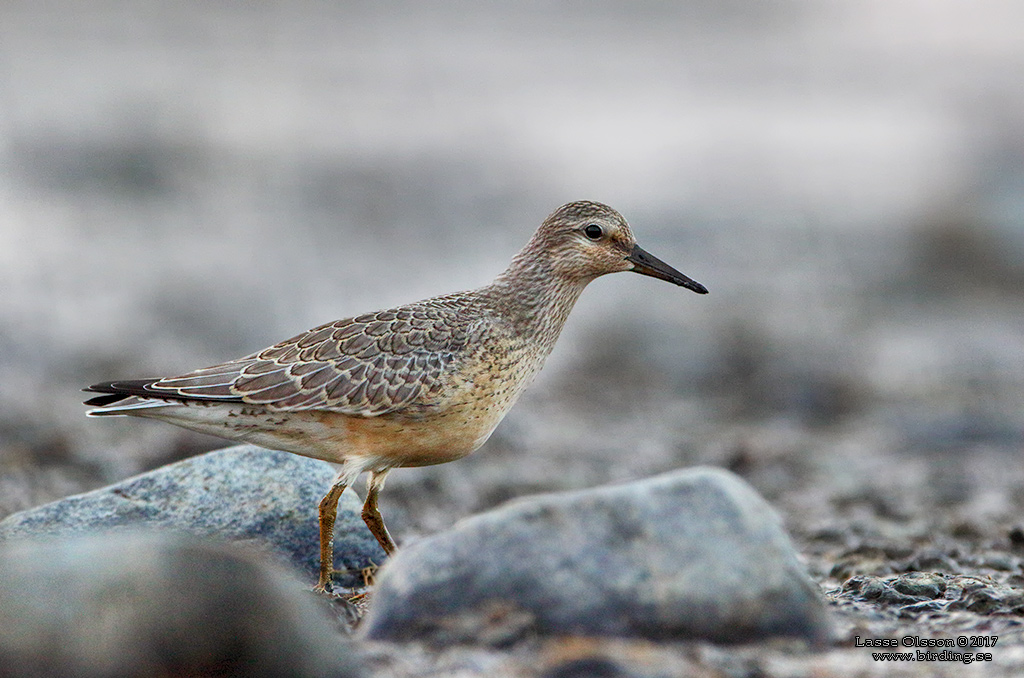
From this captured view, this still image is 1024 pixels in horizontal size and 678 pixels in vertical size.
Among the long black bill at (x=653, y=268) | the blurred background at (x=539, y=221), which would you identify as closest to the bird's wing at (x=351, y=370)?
the long black bill at (x=653, y=268)

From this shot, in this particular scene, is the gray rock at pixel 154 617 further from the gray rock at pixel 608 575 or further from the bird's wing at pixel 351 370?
the bird's wing at pixel 351 370

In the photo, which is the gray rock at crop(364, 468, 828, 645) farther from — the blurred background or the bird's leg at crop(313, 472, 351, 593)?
the blurred background

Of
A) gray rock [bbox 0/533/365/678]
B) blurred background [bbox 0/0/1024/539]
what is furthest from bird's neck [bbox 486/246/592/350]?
gray rock [bbox 0/533/365/678]

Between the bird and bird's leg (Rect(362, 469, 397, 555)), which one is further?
bird's leg (Rect(362, 469, 397, 555))

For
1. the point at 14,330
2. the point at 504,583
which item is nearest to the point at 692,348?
the point at 14,330

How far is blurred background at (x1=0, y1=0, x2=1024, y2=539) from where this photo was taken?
9812mm

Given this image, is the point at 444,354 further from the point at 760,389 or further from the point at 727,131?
the point at 727,131

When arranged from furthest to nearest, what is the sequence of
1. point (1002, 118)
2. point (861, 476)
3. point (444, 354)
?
point (1002, 118) → point (861, 476) → point (444, 354)

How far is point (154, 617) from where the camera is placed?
12.3 feet

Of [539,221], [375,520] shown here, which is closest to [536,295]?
[375,520]

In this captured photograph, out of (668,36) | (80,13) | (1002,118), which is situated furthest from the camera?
(668,36)

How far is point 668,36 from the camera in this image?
34594 mm

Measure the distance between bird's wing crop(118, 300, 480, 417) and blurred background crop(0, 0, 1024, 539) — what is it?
1753 mm

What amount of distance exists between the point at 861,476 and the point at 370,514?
192 inches
